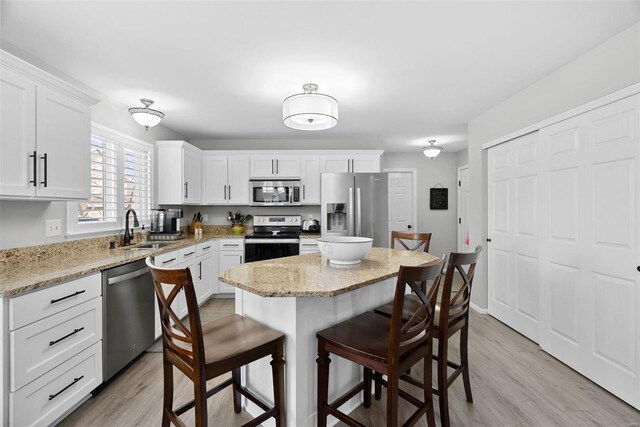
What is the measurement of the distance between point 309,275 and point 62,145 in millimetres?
1983

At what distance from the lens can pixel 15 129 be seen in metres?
1.80

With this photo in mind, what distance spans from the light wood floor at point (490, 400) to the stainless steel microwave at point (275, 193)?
2576mm

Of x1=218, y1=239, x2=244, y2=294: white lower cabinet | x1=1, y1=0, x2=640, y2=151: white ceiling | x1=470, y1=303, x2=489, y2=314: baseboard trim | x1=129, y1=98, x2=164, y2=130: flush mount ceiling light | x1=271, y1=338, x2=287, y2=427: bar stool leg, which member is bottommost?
x1=470, y1=303, x2=489, y2=314: baseboard trim

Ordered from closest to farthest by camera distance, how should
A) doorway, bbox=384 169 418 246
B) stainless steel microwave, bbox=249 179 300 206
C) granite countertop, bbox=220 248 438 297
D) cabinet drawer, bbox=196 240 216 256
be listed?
1. granite countertop, bbox=220 248 438 297
2. cabinet drawer, bbox=196 240 216 256
3. stainless steel microwave, bbox=249 179 300 206
4. doorway, bbox=384 169 418 246

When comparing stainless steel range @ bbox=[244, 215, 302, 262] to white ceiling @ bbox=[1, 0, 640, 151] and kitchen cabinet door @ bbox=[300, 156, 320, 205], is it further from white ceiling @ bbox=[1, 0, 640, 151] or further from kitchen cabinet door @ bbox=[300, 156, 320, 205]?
white ceiling @ bbox=[1, 0, 640, 151]

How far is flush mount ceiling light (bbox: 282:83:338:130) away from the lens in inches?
94.0

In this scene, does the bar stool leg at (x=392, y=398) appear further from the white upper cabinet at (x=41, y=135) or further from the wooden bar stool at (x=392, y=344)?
the white upper cabinet at (x=41, y=135)

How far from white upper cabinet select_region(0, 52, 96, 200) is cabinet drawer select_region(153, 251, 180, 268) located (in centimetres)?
80

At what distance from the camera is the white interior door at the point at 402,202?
6.28 metres

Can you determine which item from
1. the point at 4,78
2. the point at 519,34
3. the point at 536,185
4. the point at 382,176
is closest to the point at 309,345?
the point at 4,78

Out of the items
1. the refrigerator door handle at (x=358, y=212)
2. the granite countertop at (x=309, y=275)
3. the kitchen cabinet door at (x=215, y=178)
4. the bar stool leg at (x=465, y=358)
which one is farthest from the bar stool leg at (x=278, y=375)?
the kitchen cabinet door at (x=215, y=178)

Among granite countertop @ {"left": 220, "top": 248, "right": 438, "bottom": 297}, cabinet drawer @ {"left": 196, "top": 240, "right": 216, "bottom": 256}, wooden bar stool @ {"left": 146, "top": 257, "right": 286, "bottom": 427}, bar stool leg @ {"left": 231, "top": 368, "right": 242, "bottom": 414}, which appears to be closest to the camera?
wooden bar stool @ {"left": 146, "top": 257, "right": 286, "bottom": 427}

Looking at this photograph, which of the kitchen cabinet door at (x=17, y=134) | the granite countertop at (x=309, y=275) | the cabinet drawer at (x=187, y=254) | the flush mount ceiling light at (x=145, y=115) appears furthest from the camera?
the cabinet drawer at (x=187, y=254)

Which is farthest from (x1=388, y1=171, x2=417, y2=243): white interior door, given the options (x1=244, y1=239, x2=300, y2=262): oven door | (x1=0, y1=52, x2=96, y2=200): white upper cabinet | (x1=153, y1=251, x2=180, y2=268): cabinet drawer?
(x1=0, y1=52, x2=96, y2=200): white upper cabinet
